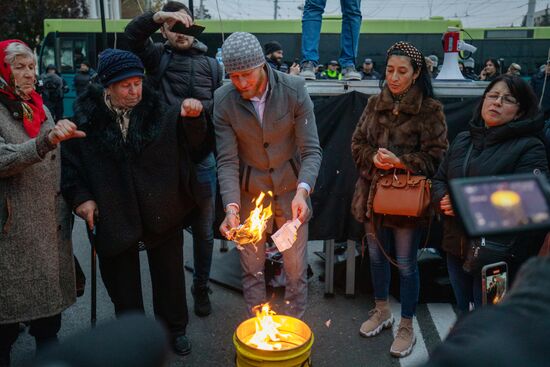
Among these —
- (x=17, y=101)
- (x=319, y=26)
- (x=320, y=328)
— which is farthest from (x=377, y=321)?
(x=319, y=26)

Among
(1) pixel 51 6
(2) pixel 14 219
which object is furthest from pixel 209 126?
(1) pixel 51 6

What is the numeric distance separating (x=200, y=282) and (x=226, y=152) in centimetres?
147

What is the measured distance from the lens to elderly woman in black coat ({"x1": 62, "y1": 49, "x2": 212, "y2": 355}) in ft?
9.66

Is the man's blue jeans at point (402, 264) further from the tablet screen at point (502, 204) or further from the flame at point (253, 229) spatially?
the tablet screen at point (502, 204)

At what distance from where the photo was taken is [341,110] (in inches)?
171

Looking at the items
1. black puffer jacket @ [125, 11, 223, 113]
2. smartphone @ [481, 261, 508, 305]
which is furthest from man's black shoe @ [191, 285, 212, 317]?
smartphone @ [481, 261, 508, 305]

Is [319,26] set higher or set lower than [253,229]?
higher

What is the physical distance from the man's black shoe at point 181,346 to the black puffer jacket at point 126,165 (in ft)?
3.07

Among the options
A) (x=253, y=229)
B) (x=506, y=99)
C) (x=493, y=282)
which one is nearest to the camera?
(x=493, y=282)

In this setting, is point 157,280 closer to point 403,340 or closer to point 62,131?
point 62,131

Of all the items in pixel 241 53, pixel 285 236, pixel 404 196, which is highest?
pixel 241 53

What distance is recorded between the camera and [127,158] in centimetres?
297

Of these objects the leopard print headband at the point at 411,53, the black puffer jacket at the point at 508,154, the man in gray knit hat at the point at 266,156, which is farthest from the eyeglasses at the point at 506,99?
the man in gray knit hat at the point at 266,156

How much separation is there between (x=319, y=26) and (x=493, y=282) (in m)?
3.42
